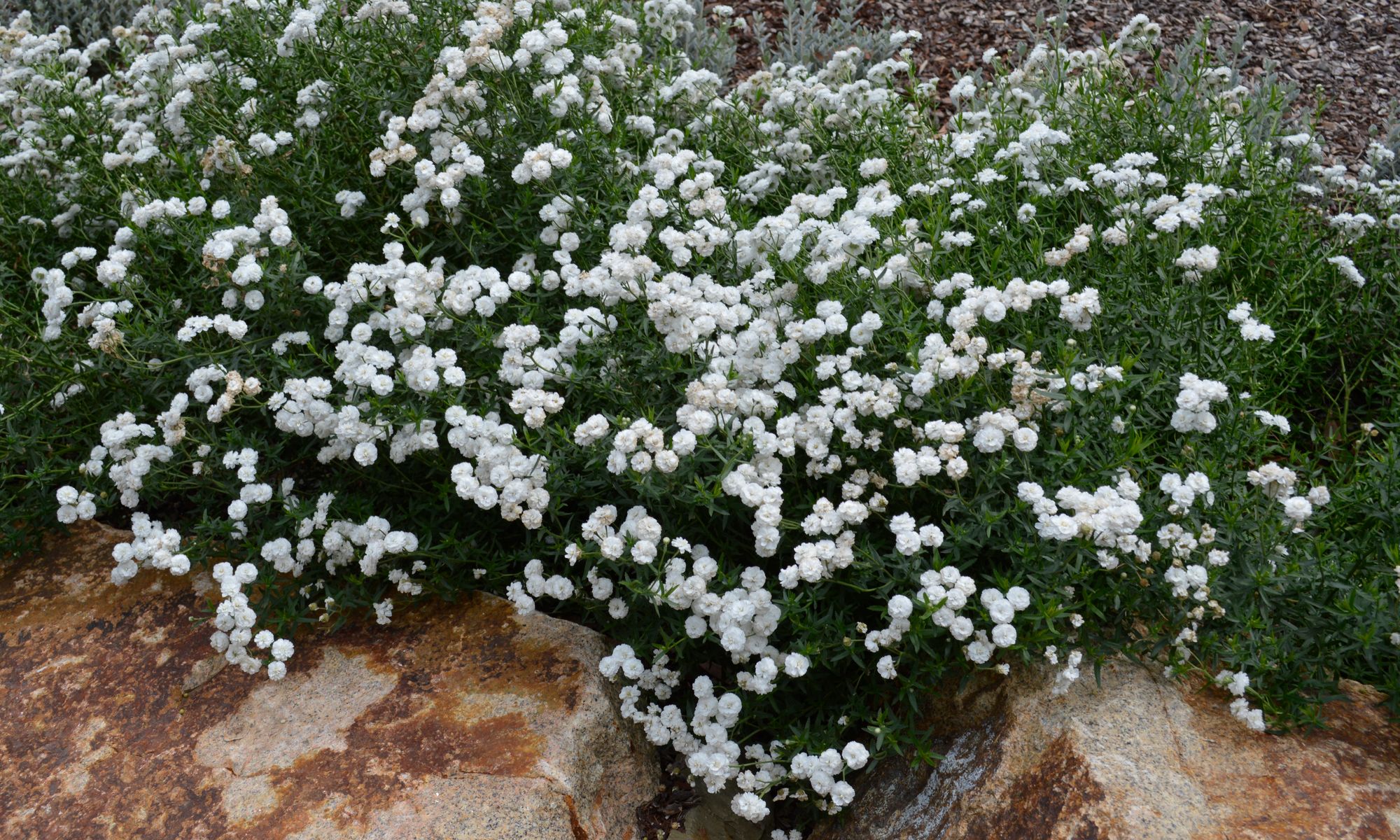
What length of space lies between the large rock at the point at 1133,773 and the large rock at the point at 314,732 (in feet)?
3.51

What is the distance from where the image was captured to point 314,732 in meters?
Answer: 3.76

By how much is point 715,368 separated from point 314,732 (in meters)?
1.94

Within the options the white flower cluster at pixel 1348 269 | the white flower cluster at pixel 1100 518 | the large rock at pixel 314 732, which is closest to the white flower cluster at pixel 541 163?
the large rock at pixel 314 732

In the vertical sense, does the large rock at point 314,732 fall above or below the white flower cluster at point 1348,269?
below

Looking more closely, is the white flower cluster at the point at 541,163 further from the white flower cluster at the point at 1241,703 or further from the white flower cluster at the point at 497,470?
the white flower cluster at the point at 1241,703

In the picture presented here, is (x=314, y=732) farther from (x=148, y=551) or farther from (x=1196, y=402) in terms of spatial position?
(x=1196, y=402)

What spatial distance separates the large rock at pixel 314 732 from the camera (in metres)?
3.50

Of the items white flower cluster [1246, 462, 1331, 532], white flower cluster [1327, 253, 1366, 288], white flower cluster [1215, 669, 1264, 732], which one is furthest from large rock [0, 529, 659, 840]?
white flower cluster [1327, 253, 1366, 288]

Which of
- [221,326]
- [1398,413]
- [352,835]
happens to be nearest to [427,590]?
[352,835]

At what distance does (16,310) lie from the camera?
16.5 feet

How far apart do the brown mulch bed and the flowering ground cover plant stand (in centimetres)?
249

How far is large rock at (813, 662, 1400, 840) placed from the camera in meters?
3.07

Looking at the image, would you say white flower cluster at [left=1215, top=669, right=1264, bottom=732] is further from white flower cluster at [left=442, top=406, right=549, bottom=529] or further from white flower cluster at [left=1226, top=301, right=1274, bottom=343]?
white flower cluster at [left=442, top=406, right=549, bottom=529]

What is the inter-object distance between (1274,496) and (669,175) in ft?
8.48
